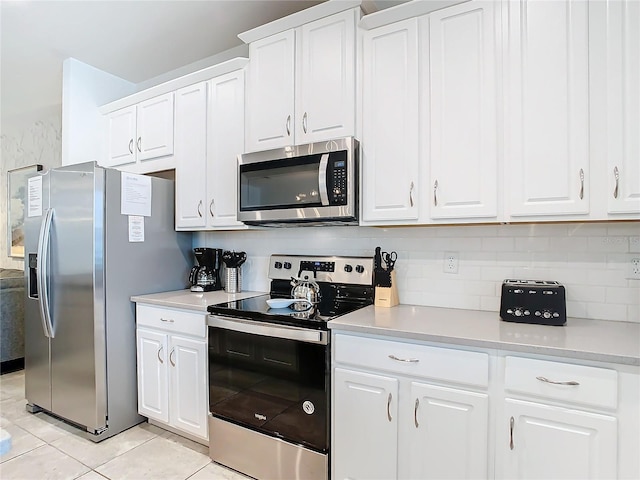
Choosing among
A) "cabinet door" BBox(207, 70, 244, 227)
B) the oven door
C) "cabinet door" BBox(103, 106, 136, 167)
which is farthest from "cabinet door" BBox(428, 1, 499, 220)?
"cabinet door" BBox(103, 106, 136, 167)

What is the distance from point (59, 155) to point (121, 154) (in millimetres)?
1772

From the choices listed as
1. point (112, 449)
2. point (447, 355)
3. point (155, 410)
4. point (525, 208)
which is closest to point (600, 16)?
point (525, 208)

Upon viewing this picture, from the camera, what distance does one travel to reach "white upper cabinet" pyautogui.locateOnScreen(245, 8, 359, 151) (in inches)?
81.0

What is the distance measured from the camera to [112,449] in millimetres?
2256

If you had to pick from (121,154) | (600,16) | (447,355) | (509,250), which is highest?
(600,16)

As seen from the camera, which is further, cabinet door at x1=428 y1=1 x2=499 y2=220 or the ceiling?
the ceiling

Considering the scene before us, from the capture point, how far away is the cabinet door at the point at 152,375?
2367 mm

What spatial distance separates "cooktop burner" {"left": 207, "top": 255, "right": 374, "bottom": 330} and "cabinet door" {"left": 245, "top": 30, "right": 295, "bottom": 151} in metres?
0.81

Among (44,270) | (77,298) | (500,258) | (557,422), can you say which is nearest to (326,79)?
(500,258)

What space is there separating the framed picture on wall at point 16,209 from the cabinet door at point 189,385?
374 cm

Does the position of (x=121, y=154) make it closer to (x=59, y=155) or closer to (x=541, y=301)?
(x=59, y=155)

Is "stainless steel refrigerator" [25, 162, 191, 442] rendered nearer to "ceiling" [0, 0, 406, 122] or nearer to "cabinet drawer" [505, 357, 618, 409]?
"ceiling" [0, 0, 406, 122]

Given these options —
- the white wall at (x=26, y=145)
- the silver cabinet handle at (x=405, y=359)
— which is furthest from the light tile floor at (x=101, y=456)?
the white wall at (x=26, y=145)

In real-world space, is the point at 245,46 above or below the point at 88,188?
above
